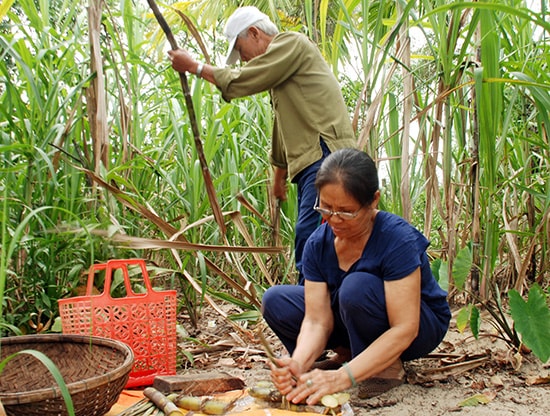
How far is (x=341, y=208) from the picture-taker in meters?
1.49

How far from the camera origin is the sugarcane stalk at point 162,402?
4.65 feet

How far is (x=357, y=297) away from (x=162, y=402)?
1.85ft

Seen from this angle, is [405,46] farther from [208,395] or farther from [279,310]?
[208,395]

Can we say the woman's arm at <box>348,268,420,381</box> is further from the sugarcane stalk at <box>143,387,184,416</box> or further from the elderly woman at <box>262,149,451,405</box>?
the sugarcane stalk at <box>143,387,184,416</box>

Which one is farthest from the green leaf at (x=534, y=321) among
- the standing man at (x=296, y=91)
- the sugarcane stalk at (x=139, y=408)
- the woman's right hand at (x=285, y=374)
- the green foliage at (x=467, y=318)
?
the sugarcane stalk at (x=139, y=408)

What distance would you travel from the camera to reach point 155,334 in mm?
1785

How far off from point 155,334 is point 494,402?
0.98 meters

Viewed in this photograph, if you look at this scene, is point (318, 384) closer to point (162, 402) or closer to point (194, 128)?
point (162, 402)

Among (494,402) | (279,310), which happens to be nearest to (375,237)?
(279,310)

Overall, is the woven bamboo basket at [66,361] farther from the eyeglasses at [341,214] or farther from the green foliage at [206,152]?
the eyeglasses at [341,214]

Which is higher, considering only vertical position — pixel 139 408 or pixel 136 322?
pixel 136 322

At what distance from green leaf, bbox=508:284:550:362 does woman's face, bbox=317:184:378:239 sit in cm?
45

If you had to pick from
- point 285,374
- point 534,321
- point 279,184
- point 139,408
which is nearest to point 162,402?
point 139,408

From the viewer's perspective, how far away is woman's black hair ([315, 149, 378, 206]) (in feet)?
4.82
